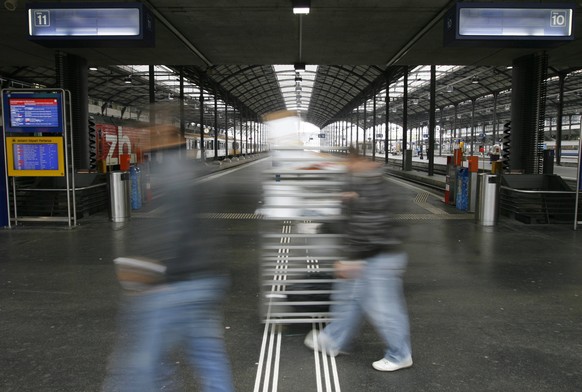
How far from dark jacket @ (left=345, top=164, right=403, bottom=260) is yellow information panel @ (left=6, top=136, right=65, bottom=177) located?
7.66 metres

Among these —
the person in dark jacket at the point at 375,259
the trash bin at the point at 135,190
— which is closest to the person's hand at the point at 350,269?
the person in dark jacket at the point at 375,259

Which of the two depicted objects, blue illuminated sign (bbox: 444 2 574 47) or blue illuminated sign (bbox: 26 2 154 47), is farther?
blue illuminated sign (bbox: 26 2 154 47)

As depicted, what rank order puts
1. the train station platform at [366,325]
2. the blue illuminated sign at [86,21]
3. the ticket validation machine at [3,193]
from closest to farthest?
the train station platform at [366,325]
the blue illuminated sign at [86,21]
the ticket validation machine at [3,193]

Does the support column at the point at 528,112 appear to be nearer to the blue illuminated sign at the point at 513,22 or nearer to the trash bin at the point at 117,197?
the blue illuminated sign at the point at 513,22

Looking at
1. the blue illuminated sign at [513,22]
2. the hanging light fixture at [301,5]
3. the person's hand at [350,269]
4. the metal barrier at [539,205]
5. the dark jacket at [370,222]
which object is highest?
the hanging light fixture at [301,5]

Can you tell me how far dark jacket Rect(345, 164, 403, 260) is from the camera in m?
3.17

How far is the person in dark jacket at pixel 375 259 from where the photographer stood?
3.17 metres

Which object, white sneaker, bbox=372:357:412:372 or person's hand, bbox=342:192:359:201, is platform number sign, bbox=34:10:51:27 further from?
white sneaker, bbox=372:357:412:372

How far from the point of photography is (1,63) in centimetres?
1616

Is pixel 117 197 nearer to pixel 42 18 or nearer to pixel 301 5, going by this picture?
pixel 42 18

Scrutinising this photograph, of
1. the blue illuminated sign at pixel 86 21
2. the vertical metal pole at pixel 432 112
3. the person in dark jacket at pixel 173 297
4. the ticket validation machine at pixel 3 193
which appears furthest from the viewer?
the vertical metal pole at pixel 432 112

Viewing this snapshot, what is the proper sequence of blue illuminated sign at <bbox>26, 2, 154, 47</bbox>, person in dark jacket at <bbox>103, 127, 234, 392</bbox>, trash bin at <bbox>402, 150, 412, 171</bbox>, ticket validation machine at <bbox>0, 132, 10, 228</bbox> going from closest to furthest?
1. person in dark jacket at <bbox>103, 127, 234, 392</bbox>
2. blue illuminated sign at <bbox>26, 2, 154, 47</bbox>
3. ticket validation machine at <bbox>0, 132, 10, 228</bbox>
4. trash bin at <bbox>402, 150, 412, 171</bbox>

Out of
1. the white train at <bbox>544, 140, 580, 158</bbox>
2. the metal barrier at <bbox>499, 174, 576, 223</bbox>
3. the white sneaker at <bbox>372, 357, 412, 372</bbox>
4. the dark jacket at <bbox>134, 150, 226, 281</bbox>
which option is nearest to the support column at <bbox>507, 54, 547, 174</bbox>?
the metal barrier at <bbox>499, 174, 576, 223</bbox>

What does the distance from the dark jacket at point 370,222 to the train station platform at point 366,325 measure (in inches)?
37.4
